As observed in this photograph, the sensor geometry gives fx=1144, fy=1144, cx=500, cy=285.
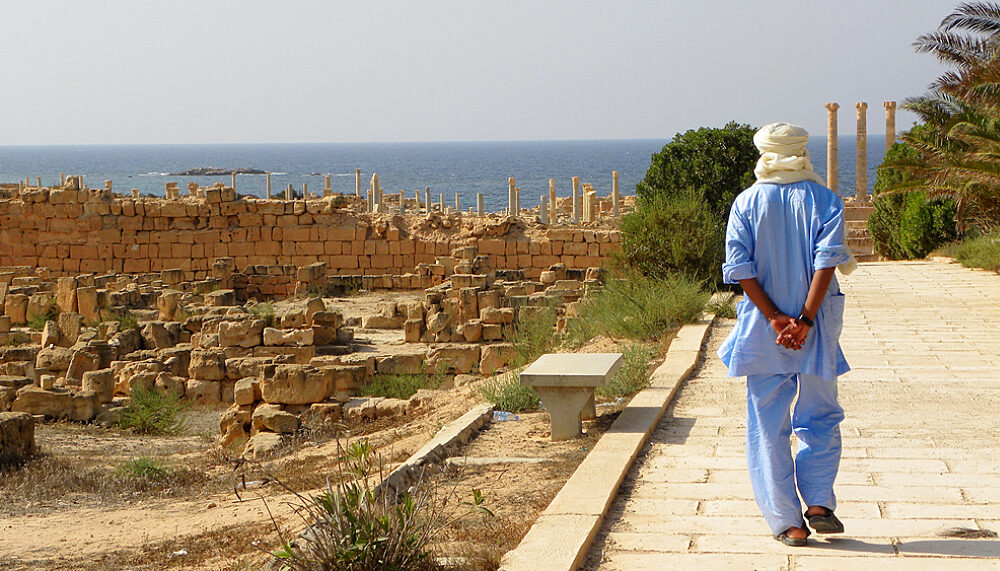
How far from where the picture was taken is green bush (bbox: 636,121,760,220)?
1648 centimetres

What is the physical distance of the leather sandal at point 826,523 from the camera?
14.4 feet

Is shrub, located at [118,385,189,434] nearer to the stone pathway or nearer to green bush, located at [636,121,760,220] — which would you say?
the stone pathway

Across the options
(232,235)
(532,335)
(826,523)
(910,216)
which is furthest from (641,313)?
(232,235)

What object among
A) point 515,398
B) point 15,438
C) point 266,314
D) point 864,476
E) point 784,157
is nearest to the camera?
point 784,157

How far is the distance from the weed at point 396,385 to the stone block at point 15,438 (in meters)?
3.72

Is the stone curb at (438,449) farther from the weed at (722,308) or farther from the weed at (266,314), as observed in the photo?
the weed at (266,314)

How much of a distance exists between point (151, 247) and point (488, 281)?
11185mm

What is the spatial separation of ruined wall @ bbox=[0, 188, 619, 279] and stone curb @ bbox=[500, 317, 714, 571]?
17179 mm

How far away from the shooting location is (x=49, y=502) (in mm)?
8039

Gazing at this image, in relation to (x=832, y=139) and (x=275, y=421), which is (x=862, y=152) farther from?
(x=275, y=421)

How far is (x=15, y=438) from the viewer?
31.4 feet

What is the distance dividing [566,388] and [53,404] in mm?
7653

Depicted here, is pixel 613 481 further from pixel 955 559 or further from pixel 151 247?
pixel 151 247

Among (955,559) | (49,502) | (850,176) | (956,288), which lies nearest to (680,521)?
(955,559)
